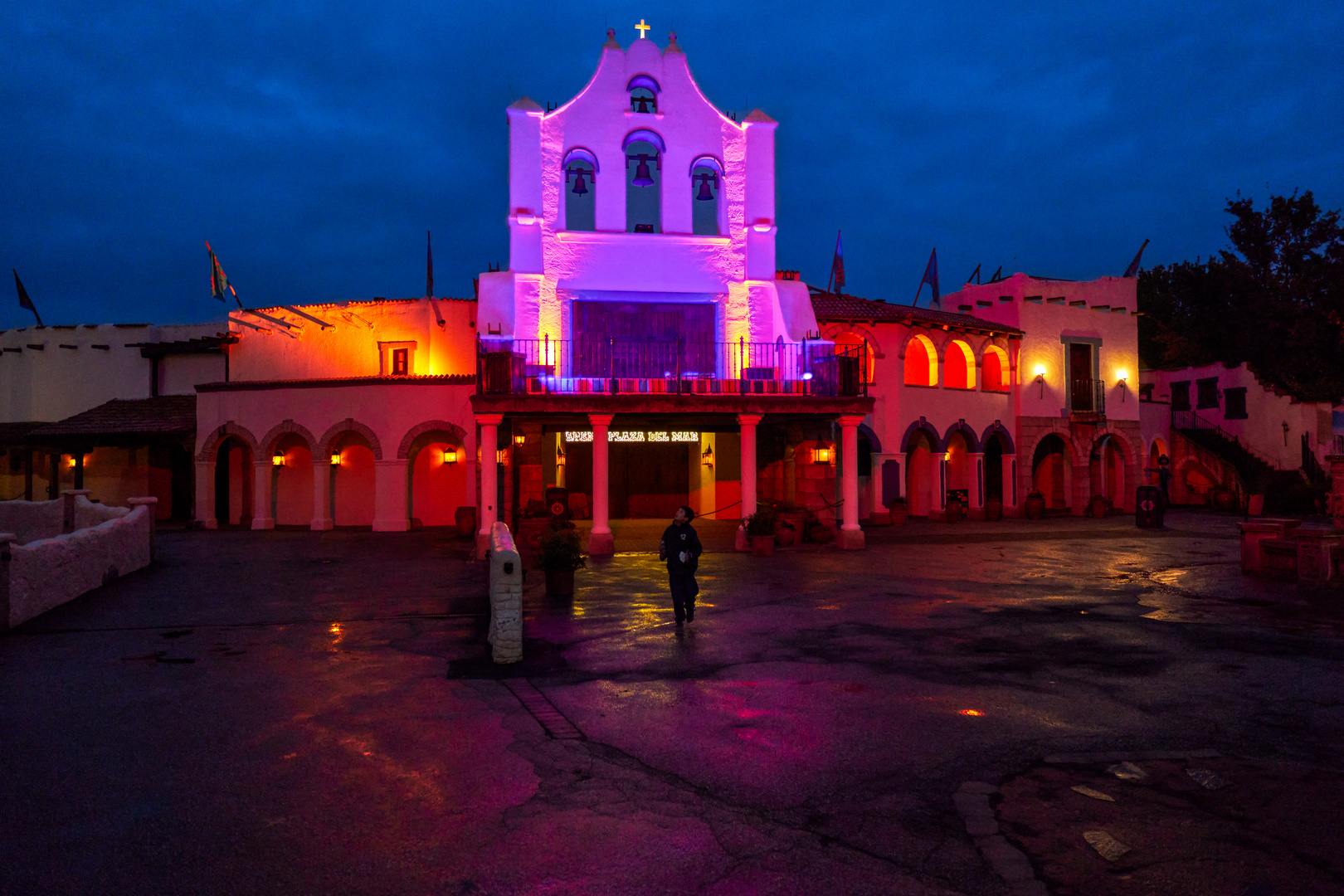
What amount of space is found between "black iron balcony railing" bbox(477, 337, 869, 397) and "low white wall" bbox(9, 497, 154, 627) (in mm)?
6977

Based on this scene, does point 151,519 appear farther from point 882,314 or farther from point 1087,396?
point 1087,396

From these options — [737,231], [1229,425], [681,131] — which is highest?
[681,131]

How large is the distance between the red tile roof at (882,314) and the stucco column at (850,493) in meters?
6.36

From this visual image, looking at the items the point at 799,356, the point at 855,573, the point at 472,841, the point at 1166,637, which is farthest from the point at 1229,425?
the point at 472,841

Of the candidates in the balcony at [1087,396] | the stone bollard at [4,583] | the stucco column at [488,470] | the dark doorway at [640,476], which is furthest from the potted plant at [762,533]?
the balcony at [1087,396]

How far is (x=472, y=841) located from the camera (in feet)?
13.7

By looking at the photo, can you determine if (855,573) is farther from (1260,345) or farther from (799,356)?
(1260,345)

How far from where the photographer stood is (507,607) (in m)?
8.00

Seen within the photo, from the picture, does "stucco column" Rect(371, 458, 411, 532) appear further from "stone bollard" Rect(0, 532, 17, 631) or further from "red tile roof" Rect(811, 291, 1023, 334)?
"stone bollard" Rect(0, 532, 17, 631)

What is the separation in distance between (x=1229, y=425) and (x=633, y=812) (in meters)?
36.5

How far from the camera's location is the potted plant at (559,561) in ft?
38.9

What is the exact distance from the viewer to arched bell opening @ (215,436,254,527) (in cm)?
2639

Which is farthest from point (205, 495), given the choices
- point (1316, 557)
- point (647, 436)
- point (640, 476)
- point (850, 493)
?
point (1316, 557)

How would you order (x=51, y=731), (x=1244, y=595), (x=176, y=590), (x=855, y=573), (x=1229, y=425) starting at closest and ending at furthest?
(x=51, y=731)
(x=1244, y=595)
(x=176, y=590)
(x=855, y=573)
(x=1229, y=425)
